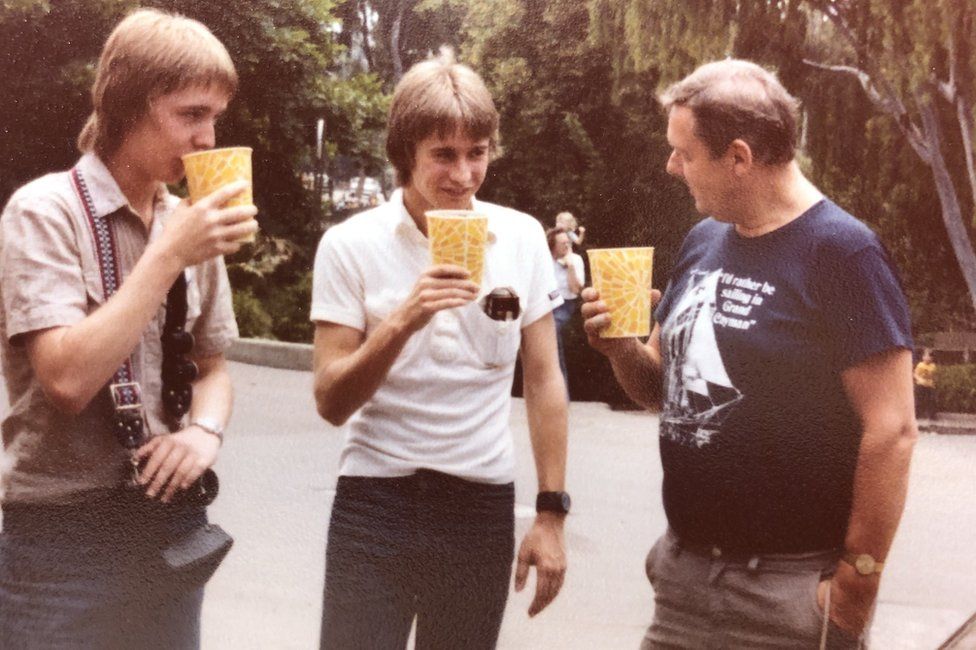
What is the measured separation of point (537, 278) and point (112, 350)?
79cm

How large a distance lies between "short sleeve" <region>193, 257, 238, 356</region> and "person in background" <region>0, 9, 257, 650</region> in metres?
0.06

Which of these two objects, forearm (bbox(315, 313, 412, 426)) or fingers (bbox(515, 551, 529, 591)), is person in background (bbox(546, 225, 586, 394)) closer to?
fingers (bbox(515, 551, 529, 591))

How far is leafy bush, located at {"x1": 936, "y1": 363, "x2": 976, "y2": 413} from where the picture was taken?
420 centimetres

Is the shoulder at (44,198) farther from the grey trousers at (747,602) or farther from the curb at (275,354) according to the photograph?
the curb at (275,354)

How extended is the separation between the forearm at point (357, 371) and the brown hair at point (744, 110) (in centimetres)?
61

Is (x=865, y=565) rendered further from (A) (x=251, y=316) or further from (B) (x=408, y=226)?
(A) (x=251, y=316)

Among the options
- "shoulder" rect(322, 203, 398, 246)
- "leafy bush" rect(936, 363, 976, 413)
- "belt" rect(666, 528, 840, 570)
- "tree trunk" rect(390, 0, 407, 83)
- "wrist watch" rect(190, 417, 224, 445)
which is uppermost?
"tree trunk" rect(390, 0, 407, 83)

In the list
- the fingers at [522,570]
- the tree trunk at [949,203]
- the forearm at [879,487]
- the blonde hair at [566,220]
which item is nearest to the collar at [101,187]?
the fingers at [522,570]

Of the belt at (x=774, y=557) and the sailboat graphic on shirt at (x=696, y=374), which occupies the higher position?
the sailboat graphic on shirt at (x=696, y=374)

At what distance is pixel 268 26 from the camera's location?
2672 mm

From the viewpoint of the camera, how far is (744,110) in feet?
5.71

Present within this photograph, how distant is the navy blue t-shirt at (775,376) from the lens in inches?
65.4

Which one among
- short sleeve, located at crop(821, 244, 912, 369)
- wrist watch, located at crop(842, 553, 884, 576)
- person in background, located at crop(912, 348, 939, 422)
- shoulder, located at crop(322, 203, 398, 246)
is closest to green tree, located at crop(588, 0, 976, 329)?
person in background, located at crop(912, 348, 939, 422)

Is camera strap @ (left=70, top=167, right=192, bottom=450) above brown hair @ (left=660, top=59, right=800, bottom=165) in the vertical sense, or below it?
below
